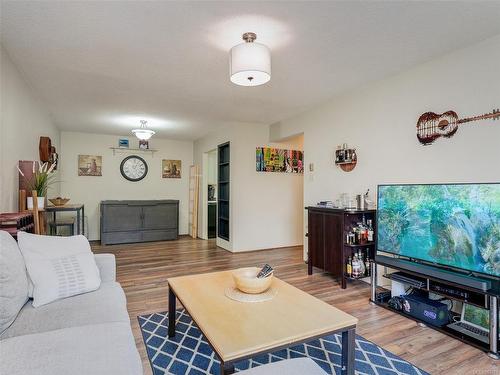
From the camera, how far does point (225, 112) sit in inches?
184

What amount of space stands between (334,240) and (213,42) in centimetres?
248

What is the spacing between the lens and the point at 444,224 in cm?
241

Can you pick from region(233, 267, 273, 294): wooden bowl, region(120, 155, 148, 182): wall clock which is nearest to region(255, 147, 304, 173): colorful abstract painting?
region(120, 155, 148, 182): wall clock

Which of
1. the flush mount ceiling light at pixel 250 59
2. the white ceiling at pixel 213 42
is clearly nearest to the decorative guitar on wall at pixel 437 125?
the white ceiling at pixel 213 42

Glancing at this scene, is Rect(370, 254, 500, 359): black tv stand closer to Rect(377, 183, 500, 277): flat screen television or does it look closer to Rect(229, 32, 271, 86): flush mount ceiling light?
Rect(377, 183, 500, 277): flat screen television

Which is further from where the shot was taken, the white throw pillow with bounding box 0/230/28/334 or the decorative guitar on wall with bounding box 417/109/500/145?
the decorative guitar on wall with bounding box 417/109/500/145

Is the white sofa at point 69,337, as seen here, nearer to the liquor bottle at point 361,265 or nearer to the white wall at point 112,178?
the liquor bottle at point 361,265

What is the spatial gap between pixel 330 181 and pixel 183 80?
2.35 m

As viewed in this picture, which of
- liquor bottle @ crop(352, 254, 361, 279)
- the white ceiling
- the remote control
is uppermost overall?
the white ceiling

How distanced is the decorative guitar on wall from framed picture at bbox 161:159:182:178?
18.4ft

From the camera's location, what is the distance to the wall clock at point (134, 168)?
6.75 m

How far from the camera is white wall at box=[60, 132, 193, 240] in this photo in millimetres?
6289

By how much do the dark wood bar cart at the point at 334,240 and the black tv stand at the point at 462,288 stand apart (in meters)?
0.58

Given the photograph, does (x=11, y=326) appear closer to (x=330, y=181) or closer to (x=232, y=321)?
(x=232, y=321)
